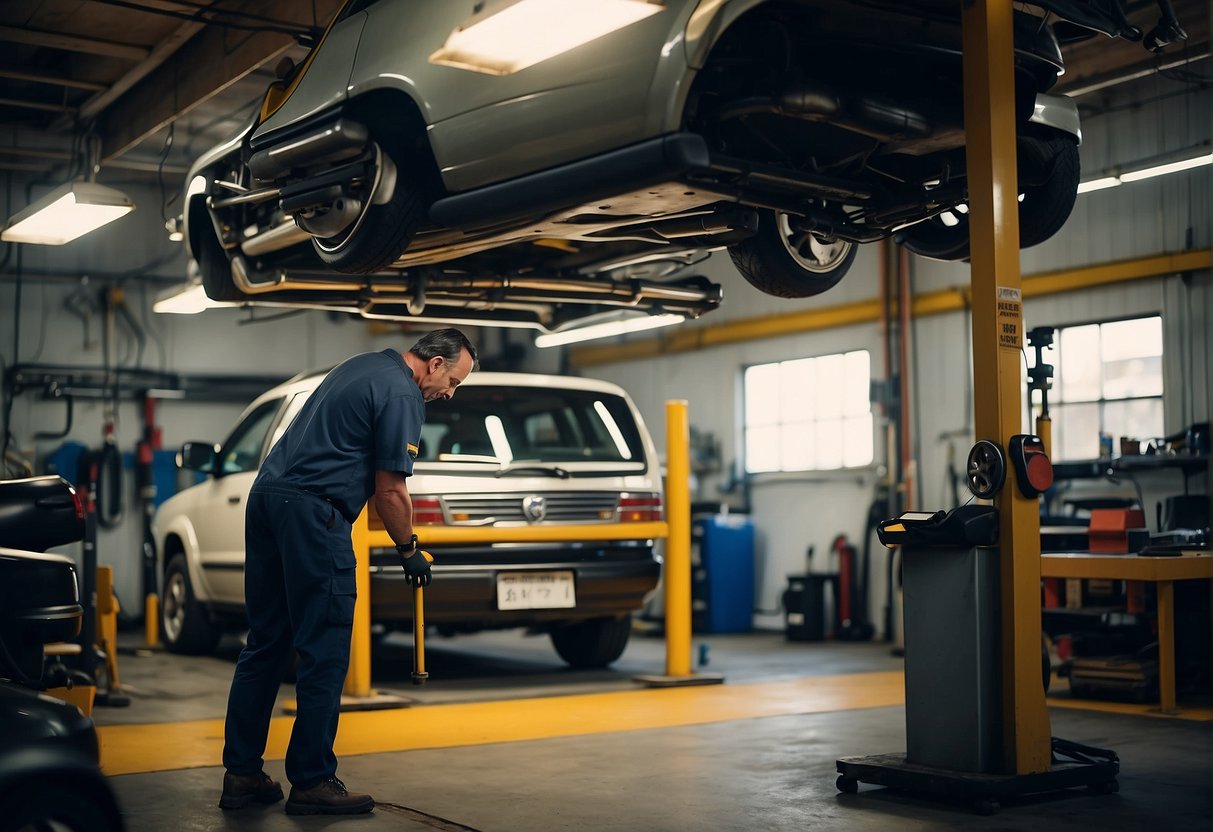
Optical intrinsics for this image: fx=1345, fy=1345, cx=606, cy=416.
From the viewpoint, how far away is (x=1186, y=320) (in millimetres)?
9203

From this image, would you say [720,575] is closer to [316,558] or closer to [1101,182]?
[1101,182]

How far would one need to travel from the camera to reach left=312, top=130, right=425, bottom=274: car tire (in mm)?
5035

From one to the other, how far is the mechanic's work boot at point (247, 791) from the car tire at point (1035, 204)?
3269 millimetres

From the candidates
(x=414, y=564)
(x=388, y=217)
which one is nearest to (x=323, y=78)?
(x=388, y=217)

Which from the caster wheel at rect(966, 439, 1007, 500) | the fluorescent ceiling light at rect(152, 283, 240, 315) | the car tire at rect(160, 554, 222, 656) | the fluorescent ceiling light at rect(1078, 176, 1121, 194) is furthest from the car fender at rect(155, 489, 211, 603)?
the fluorescent ceiling light at rect(1078, 176, 1121, 194)

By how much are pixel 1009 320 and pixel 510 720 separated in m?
3.06

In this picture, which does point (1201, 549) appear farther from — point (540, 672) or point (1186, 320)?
point (540, 672)

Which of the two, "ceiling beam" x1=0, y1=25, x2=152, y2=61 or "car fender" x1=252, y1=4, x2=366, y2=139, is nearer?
"car fender" x1=252, y1=4, x2=366, y2=139

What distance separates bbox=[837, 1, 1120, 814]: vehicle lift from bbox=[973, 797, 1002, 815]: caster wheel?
0.10m

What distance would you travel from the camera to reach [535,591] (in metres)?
7.07

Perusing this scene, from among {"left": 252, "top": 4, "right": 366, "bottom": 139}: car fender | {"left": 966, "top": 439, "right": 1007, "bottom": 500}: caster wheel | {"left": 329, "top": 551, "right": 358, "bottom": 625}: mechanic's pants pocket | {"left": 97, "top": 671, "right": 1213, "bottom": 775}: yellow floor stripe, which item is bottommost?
{"left": 97, "top": 671, "right": 1213, "bottom": 775}: yellow floor stripe

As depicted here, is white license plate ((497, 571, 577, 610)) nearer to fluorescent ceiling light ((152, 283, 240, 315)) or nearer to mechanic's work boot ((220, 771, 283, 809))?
mechanic's work boot ((220, 771, 283, 809))

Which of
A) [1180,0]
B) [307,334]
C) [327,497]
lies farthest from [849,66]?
[307,334]

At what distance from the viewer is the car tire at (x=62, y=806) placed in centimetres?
255
